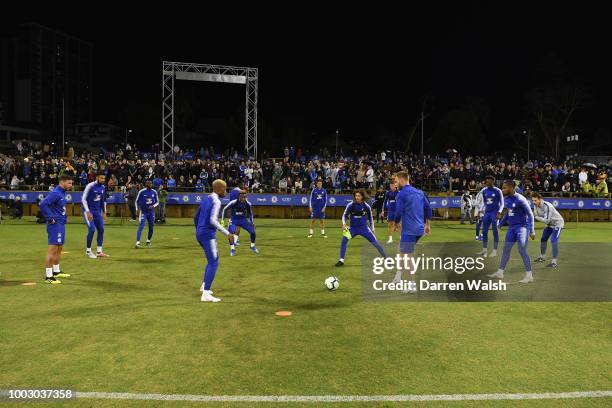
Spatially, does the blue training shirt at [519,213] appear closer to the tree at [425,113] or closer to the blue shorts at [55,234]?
the blue shorts at [55,234]

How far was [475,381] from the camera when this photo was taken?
18.0 ft

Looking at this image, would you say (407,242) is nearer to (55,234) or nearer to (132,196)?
(55,234)

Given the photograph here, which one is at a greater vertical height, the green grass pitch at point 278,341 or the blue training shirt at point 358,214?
the blue training shirt at point 358,214

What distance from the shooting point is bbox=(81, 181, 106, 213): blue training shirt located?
14.5 m

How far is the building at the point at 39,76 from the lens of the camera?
316 feet

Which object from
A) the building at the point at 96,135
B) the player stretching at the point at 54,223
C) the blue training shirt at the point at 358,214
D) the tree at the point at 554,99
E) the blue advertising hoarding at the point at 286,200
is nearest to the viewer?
the player stretching at the point at 54,223

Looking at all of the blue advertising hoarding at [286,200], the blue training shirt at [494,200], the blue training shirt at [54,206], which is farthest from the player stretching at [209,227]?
the blue advertising hoarding at [286,200]

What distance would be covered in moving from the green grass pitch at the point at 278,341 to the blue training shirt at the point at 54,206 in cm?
146

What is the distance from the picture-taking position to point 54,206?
1140 cm

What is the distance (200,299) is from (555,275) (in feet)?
28.3

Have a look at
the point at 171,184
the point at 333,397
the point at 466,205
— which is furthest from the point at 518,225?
the point at 171,184

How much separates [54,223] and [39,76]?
103m

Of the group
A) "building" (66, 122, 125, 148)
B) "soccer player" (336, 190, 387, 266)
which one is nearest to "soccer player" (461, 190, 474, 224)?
"soccer player" (336, 190, 387, 266)

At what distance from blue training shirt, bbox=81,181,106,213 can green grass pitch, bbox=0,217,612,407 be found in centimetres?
299
